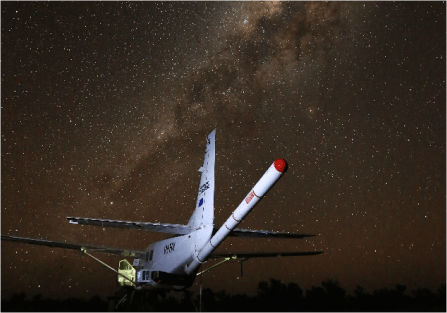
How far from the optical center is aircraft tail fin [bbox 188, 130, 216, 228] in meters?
15.4

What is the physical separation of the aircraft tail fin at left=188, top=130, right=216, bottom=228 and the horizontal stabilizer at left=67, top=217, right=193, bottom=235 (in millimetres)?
540

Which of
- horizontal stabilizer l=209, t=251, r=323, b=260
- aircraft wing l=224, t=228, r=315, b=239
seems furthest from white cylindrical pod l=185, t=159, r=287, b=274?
horizontal stabilizer l=209, t=251, r=323, b=260

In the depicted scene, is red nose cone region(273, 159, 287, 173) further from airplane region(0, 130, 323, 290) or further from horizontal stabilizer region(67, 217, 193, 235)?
horizontal stabilizer region(67, 217, 193, 235)

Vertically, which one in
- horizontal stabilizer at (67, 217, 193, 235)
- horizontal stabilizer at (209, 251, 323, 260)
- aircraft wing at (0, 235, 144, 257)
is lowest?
horizontal stabilizer at (209, 251, 323, 260)

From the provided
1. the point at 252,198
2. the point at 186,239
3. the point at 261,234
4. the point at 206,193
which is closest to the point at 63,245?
the point at 186,239

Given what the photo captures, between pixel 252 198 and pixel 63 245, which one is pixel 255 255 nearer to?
pixel 63 245

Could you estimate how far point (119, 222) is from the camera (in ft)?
46.8

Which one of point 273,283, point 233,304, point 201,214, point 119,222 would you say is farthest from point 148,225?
point 273,283

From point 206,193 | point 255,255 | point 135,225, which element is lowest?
point 255,255

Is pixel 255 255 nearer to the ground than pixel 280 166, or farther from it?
nearer to the ground

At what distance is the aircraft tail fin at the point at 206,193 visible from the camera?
15.4m

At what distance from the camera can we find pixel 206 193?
16.2 meters

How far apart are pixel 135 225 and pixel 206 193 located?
3439 mm

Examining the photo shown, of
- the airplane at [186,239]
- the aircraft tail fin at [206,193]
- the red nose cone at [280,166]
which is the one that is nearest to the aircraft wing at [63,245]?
the airplane at [186,239]
